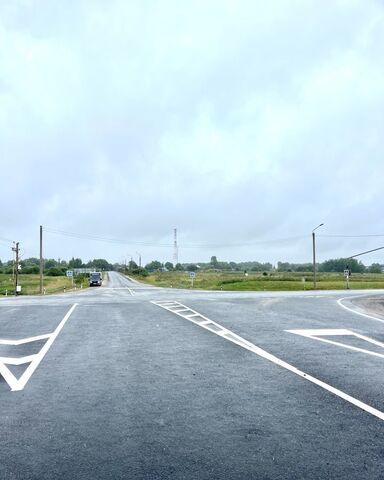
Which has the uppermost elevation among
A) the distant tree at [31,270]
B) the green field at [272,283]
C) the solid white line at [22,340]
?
the distant tree at [31,270]

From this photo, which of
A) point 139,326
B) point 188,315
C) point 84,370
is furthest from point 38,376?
point 188,315

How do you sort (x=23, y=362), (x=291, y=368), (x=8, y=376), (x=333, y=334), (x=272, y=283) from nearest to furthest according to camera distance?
(x=8, y=376) < (x=291, y=368) < (x=23, y=362) < (x=333, y=334) < (x=272, y=283)

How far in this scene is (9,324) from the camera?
14.8 meters

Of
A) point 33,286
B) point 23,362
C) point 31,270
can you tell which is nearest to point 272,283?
point 33,286

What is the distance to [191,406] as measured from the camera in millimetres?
5855

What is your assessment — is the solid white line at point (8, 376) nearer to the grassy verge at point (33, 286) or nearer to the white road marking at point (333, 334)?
the white road marking at point (333, 334)

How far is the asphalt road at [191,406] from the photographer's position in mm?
4156

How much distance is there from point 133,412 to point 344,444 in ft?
8.04

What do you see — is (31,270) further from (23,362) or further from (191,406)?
(191,406)

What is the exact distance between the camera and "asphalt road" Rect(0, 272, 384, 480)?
4.16 meters

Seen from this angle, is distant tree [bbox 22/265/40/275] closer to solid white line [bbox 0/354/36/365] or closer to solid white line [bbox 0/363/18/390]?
solid white line [bbox 0/354/36/365]

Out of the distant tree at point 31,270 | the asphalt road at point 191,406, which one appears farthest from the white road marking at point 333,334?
the distant tree at point 31,270

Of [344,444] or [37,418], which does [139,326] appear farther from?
[344,444]

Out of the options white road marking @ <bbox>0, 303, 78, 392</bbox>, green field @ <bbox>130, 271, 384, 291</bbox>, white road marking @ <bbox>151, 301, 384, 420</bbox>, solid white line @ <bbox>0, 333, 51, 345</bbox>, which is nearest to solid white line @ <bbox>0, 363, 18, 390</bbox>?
white road marking @ <bbox>0, 303, 78, 392</bbox>
